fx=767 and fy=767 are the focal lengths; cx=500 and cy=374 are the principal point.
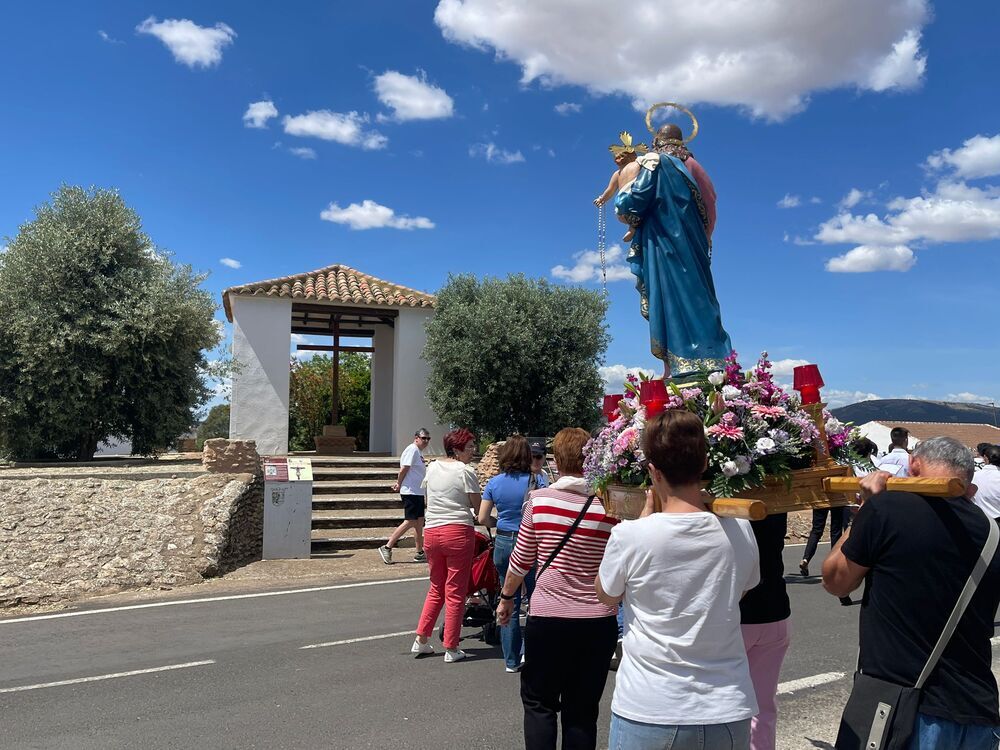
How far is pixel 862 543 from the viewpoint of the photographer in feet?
8.67

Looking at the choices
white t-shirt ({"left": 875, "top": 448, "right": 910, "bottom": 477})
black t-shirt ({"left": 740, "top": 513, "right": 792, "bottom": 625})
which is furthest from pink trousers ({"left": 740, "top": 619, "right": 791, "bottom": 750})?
white t-shirt ({"left": 875, "top": 448, "right": 910, "bottom": 477})

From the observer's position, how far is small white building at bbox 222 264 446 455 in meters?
18.9

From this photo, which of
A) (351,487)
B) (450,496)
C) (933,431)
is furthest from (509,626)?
(933,431)

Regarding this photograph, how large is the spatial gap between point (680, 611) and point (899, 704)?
86 centimetres

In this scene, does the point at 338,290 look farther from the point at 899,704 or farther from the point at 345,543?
the point at 899,704

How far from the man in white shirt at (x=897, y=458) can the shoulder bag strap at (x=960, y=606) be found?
18.6ft

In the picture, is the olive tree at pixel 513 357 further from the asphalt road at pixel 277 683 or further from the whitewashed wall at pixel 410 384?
the asphalt road at pixel 277 683

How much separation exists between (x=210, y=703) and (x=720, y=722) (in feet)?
13.5

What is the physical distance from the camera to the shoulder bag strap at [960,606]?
2488 millimetres

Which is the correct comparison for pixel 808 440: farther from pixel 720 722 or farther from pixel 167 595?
pixel 167 595

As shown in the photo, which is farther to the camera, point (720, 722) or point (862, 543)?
point (862, 543)

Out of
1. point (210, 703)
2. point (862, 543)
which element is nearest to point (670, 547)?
point (862, 543)

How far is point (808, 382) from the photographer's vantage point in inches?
144

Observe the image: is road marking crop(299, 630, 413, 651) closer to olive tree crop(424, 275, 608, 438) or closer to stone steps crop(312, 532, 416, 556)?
stone steps crop(312, 532, 416, 556)
